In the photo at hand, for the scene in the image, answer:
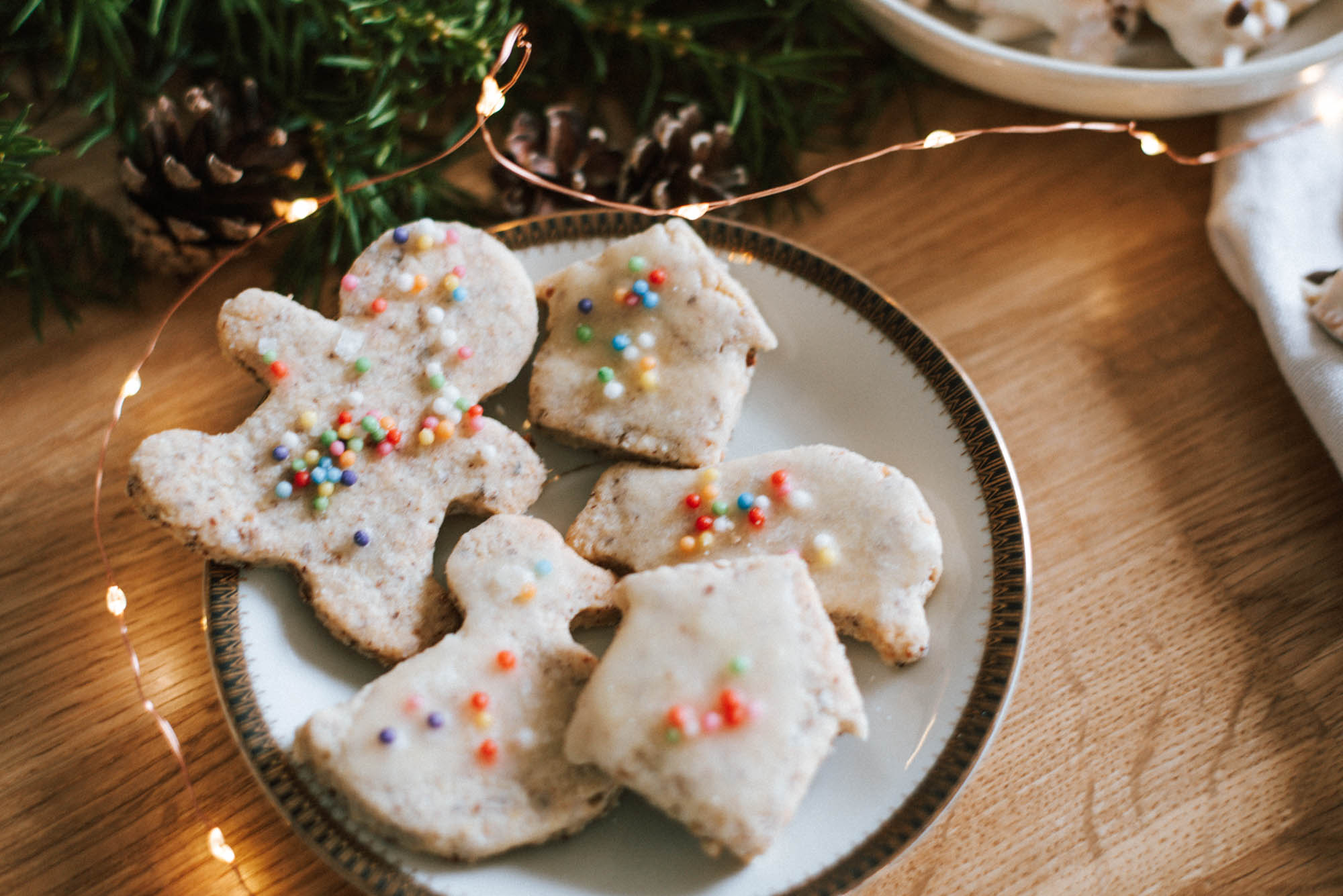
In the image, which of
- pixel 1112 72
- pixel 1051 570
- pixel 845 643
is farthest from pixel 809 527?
pixel 1112 72

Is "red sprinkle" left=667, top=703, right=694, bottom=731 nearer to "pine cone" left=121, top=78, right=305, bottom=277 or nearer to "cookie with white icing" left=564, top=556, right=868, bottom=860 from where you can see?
"cookie with white icing" left=564, top=556, right=868, bottom=860

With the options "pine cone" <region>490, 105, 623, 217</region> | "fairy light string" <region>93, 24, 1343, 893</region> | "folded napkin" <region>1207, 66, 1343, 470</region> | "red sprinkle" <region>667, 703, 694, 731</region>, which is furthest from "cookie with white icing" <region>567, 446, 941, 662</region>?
"folded napkin" <region>1207, 66, 1343, 470</region>

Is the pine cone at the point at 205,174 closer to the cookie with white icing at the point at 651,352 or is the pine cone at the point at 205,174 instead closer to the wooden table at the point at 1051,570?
the wooden table at the point at 1051,570

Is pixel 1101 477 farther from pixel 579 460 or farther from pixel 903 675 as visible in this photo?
pixel 579 460

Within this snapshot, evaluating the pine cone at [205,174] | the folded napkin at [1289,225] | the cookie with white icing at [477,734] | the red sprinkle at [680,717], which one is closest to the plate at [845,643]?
the cookie with white icing at [477,734]

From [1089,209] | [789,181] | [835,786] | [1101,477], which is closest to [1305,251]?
[1089,209]
